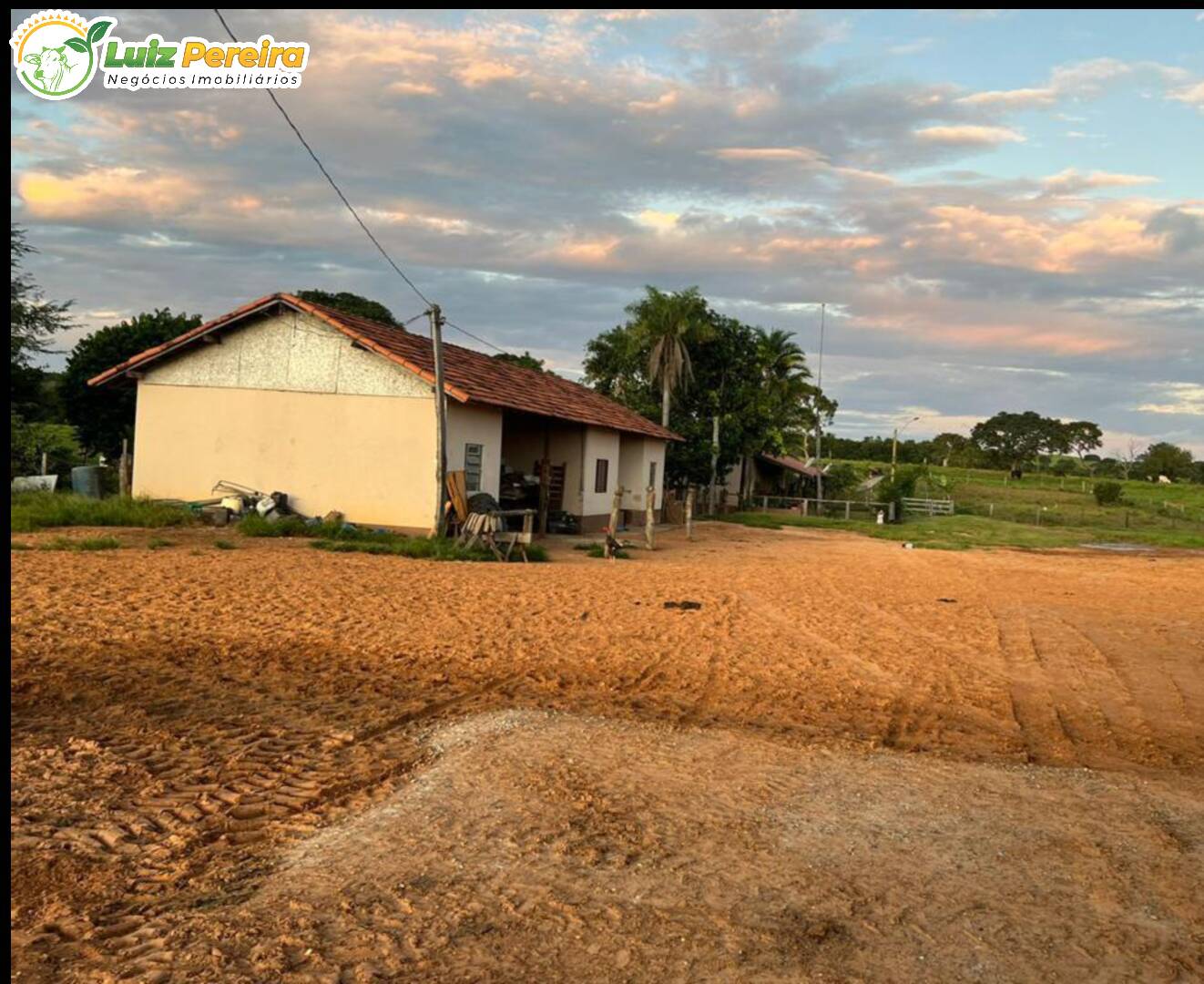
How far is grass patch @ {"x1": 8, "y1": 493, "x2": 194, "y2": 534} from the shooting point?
1806cm

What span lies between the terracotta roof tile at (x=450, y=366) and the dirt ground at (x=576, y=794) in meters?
8.37

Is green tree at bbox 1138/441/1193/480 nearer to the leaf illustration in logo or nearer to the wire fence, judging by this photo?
the wire fence

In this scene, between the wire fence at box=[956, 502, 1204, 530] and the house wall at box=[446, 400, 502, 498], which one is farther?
the wire fence at box=[956, 502, 1204, 530]

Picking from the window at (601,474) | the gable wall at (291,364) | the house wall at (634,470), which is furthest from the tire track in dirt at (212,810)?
the house wall at (634,470)

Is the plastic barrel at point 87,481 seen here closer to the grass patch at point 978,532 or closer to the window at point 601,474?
the window at point 601,474

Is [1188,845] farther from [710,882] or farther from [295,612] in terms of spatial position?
[295,612]

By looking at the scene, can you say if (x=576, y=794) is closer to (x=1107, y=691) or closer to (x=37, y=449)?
(x=1107, y=691)

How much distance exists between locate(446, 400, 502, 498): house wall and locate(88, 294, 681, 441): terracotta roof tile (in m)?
0.56

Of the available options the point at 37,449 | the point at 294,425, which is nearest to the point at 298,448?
the point at 294,425

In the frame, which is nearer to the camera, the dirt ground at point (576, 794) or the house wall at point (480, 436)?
the dirt ground at point (576, 794)

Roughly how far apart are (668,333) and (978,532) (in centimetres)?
1393

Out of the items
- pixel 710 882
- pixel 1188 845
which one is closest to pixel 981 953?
pixel 710 882

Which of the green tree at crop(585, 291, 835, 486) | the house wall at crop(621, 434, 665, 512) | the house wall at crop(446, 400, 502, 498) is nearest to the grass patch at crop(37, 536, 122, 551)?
the house wall at crop(446, 400, 502, 498)

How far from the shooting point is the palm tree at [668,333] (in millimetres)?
39125
